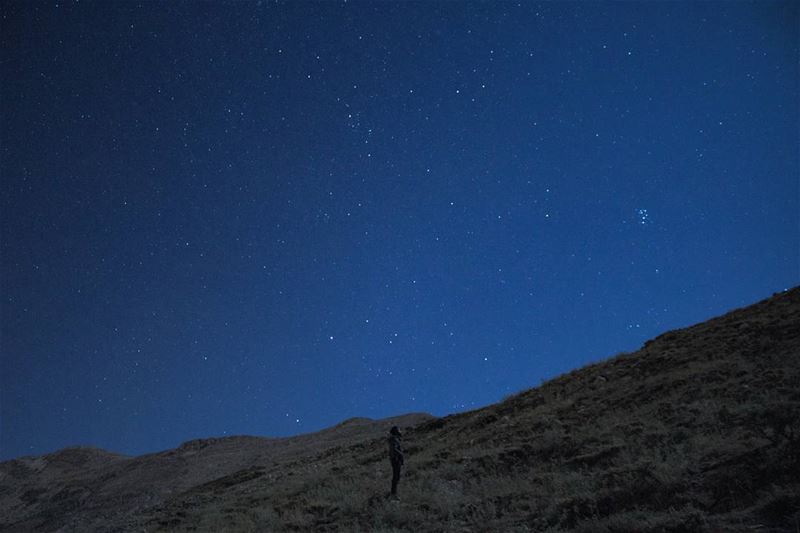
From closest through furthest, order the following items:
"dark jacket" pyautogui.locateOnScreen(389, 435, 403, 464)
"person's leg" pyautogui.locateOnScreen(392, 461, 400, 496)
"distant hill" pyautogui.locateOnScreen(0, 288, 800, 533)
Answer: "distant hill" pyautogui.locateOnScreen(0, 288, 800, 533) < "person's leg" pyautogui.locateOnScreen(392, 461, 400, 496) < "dark jacket" pyautogui.locateOnScreen(389, 435, 403, 464)

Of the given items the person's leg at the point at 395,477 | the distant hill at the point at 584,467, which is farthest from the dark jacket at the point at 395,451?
the distant hill at the point at 584,467

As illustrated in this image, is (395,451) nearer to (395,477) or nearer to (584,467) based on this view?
(395,477)

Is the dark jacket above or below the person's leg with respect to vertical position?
above

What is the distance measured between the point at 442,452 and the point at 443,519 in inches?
265

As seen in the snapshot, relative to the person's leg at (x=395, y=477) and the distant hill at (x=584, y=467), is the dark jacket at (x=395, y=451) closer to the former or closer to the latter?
the person's leg at (x=395, y=477)

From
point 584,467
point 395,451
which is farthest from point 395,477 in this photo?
point 584,467

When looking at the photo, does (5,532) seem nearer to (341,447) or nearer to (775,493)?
(341,447)


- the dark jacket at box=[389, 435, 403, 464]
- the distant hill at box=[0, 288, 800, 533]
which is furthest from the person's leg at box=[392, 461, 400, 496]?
the distant hill at box=[0, 288, 800, 533]

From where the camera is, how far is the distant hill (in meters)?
9.12

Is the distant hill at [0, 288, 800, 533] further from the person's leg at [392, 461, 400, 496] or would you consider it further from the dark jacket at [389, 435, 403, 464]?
the dark jacket at [389, 435, 403, 464]

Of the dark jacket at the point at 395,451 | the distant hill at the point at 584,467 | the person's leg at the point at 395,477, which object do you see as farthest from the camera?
the dark jacket at the point at 395,451

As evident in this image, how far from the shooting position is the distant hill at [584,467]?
912 cm

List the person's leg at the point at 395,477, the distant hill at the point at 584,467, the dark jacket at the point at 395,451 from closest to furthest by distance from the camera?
the distant hill at the point at 584,467 → the person's leg at the point at 395,477 → the dark jacket at the point at 395,451

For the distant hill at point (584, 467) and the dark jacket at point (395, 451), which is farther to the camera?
the dark jacket at point (395, 451)
